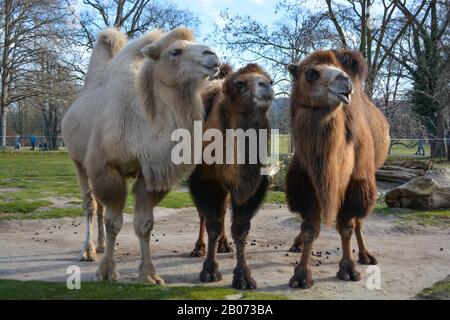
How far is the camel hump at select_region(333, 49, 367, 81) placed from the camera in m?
6.63

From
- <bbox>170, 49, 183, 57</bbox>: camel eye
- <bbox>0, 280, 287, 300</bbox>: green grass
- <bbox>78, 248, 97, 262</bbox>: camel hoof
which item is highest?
<bbox>170, 49, 183, 57</bbox>: camel eye

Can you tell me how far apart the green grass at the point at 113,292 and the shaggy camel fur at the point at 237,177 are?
563 millimetres

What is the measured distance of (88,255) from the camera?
7.55 m

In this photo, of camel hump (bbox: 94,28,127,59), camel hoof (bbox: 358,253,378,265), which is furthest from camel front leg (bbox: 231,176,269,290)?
camel hump (bbox: 94,28,127,59)

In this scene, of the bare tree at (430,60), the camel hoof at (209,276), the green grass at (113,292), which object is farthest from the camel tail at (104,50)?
the bare tree at (430,60)

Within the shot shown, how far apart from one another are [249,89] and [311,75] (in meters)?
0.74

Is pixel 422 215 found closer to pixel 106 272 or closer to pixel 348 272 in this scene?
pixel 348 272

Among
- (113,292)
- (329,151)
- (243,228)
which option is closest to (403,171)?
(329,151)

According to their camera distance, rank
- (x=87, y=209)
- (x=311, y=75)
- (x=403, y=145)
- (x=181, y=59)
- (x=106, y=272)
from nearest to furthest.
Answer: (x=181, y=59) < (x=311, y=75) < (x=106, y=272) < (x=87, y=209) < (x=403, y=145)

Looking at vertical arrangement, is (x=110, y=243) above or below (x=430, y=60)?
below

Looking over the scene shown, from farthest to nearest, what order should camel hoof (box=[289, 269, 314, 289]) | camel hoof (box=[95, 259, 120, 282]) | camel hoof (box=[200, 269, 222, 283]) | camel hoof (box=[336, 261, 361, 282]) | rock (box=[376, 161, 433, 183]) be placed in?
rock (box=[376, 161, 433, 183]), camel hoof (box=[336, 261, 361, 282]), camel hoof (box=[200, 269, 222, 283]), camel hoof (box=[95, 259, 120, 282]), camel hoof (box=[289, 269, 314, 289])

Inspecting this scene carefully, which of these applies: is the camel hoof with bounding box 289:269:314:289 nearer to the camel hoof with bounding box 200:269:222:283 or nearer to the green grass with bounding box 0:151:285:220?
the camel hoof with bounding box 200:269:222:283

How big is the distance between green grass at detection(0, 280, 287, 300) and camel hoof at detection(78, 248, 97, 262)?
166 cm
